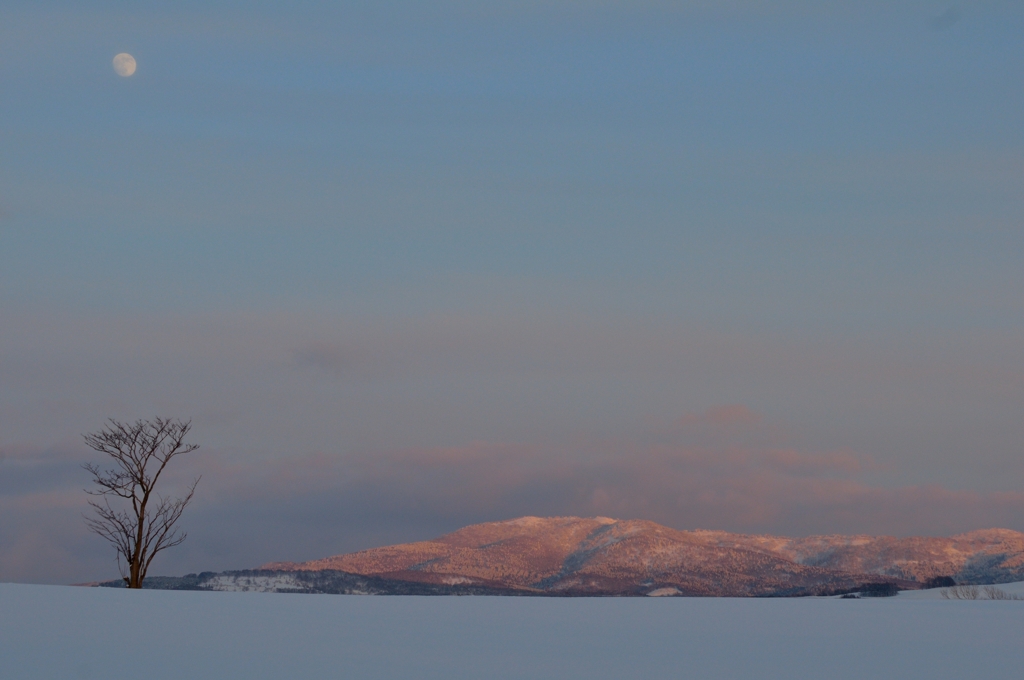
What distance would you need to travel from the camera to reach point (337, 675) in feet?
31.4

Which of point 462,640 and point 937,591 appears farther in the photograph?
point 937,591

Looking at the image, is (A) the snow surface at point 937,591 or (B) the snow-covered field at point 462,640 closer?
(B) the snow-covered field at point 462,640

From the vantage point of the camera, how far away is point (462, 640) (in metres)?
11.9

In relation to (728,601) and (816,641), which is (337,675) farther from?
(728,601)

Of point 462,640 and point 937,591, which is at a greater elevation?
point 462,640

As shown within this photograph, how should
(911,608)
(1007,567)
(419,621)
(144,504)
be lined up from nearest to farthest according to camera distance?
(419,621) → (911,608) → (144,504) → (1007,567)

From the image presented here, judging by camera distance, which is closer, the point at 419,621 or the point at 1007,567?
the point at 419,621

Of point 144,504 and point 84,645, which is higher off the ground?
point 144,504

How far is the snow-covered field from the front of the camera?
9977 millimetres

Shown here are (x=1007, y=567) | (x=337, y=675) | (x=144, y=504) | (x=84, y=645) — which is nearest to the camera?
(x=337, y=675)

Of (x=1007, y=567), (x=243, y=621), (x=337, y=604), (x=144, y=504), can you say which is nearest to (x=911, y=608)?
(x=337, y=604)

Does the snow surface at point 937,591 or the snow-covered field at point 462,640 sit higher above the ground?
the snow-covered field at point 462,640

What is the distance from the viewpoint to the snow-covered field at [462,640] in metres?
9.98

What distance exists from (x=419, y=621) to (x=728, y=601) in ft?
26.9
